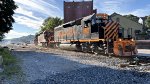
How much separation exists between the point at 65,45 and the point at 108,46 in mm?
11796

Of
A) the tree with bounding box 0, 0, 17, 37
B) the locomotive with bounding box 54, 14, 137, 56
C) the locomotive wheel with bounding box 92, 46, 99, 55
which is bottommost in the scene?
the locomotive wheel with bounding box 92, 46, 99, 55

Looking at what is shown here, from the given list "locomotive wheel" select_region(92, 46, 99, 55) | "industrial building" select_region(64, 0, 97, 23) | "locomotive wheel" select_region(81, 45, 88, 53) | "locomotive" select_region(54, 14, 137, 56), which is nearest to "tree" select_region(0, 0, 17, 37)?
"industrial building" select_region(64, 0, 97, 23)

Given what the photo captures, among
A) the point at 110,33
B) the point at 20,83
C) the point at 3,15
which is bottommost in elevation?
the point at 20,83

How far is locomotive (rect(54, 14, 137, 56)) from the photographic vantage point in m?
19.7

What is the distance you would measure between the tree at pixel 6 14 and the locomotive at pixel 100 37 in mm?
9793

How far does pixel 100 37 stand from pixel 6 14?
16.1m

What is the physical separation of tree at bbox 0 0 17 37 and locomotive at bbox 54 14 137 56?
9793 millimetres

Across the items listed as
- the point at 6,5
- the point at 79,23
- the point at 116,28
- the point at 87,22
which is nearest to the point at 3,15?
the point at 6,5

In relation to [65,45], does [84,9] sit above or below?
above

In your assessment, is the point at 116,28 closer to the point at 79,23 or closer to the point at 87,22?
the point at 87,22

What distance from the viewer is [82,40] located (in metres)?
25.9

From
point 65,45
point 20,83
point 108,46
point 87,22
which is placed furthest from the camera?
point 65,45

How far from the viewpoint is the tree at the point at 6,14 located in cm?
3464

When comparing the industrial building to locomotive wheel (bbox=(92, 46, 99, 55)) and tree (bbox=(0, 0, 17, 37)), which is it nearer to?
tree (bbox=(0, 0, 17, 37))
